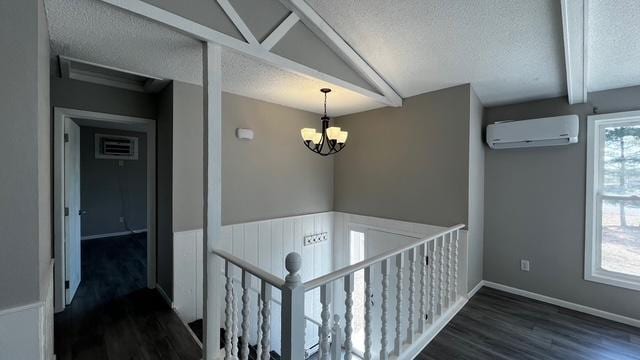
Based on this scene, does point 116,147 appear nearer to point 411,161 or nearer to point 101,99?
point 101,99

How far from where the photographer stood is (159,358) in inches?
82.7

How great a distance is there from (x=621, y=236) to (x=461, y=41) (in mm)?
2476

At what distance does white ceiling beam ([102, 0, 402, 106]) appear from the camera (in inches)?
60.9

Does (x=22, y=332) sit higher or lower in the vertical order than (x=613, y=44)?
lower

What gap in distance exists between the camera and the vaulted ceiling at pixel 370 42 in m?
1.81

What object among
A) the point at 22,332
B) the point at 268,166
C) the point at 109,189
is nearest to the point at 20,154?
the point at 22,332

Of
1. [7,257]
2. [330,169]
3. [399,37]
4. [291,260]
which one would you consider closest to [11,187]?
[7,257]

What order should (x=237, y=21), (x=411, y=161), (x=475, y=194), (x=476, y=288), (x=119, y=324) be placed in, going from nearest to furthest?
(x=237, y=21), (x=119, y=324), (x=475, y=194), (x=476, y=288), (x=411, y=161)

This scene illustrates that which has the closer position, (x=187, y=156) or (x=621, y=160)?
(x=621, y=160)

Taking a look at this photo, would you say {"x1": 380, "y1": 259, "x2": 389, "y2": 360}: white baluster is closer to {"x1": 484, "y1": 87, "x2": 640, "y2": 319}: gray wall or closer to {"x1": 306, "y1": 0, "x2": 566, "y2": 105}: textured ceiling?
{"x1": 306, "y1": 0, "x2": 566, "y2": 105}: textured ceiling

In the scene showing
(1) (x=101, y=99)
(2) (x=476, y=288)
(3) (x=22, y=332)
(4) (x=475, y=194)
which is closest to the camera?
(3) (x=22, y=332)

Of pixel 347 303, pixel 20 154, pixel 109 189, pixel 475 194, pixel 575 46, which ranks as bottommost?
pixel 347 303

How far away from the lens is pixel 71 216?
295cm

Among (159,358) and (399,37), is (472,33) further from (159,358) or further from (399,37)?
(159,358)
